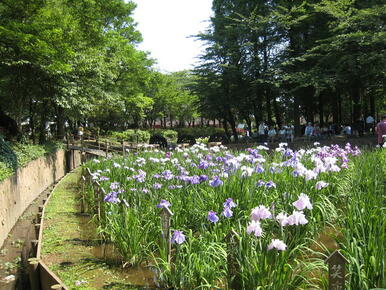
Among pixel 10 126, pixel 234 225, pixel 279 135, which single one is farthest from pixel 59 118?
pixel 234 225

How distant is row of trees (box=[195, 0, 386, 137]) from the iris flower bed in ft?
39.4

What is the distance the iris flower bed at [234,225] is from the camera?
251 cm

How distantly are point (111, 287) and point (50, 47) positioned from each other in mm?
8768

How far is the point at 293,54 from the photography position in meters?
20.7

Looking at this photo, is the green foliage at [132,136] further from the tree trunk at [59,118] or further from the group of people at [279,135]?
the group of people at [279,135]

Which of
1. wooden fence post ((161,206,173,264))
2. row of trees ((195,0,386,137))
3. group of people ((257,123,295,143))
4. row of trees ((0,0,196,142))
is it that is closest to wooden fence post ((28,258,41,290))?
wooden fence post ((161,206,173,264))

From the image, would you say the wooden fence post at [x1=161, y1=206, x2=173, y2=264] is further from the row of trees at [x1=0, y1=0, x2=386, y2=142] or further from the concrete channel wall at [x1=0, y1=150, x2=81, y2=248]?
the row of trees at [x1=0, y1=0, x2=386, y2=142]

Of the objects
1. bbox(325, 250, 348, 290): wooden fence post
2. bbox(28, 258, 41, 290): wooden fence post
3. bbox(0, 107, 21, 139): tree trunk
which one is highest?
bbox(0, 107, 21, 139): tree trunk

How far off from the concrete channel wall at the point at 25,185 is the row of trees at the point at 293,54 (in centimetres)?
1165

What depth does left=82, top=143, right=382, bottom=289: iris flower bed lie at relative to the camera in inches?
98.8

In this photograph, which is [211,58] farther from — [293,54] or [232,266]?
[232,266]

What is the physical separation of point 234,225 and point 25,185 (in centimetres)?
705

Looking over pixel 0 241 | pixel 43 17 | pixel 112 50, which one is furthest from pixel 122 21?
pixel 0 241

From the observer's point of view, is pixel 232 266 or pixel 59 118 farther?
pixel 59 118
